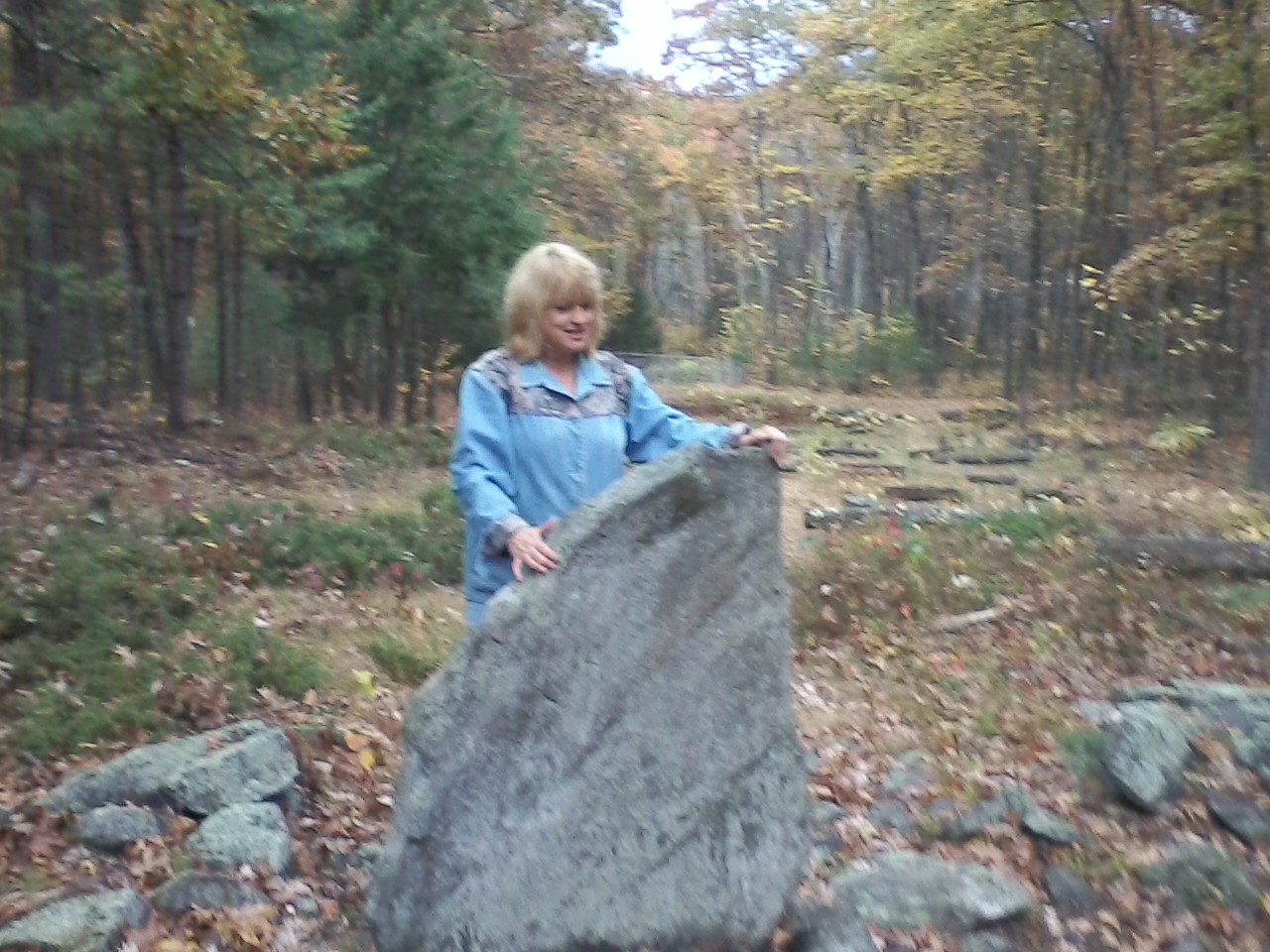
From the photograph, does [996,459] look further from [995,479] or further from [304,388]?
[304,388]

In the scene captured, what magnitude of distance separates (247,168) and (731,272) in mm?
35084

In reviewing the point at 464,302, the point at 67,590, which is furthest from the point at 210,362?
the point at 67,590

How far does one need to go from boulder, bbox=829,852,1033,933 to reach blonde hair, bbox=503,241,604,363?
2164mm

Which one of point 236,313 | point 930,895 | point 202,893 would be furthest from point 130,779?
point 236,313

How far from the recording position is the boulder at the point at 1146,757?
521cm

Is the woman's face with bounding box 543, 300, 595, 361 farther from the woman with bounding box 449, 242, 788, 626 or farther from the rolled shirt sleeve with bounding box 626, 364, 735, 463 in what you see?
the rolled shirt sleeve with bounding box 626, 364, 735, 463

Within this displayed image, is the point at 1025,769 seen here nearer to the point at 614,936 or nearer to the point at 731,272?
the point at 614,936

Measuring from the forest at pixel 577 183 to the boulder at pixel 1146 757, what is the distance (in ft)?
23.4

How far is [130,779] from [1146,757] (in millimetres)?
4309

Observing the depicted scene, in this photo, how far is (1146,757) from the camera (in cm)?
532

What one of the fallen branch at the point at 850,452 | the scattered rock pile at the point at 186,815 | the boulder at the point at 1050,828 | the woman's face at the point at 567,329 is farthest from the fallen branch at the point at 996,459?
the woman's face at the point at 567,329

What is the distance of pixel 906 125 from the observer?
30.5 meters

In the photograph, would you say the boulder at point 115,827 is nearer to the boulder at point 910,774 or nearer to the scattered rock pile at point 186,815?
the scattered rock pile at point 186,815

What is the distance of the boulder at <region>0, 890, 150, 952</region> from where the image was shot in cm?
398
